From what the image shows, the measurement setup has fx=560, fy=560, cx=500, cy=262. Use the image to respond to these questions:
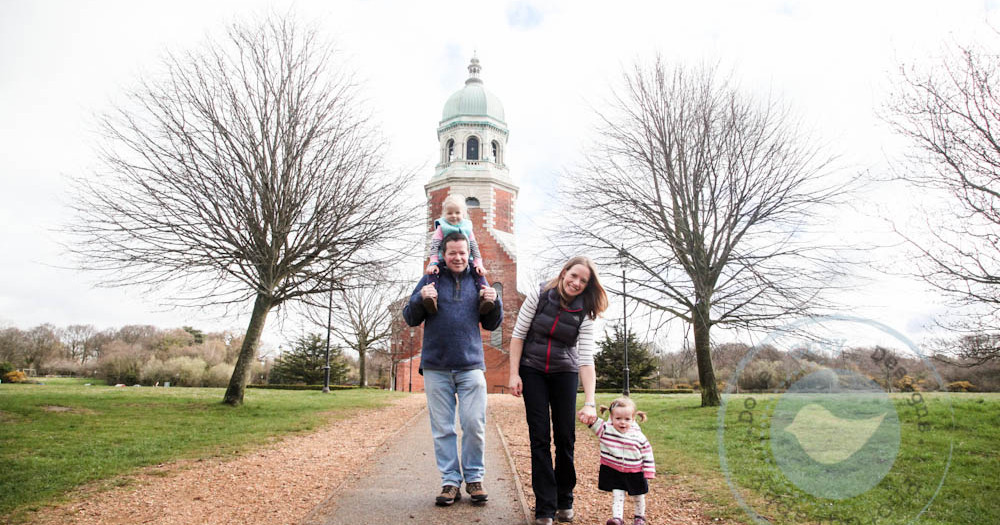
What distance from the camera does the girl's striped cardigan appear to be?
397 centimetres

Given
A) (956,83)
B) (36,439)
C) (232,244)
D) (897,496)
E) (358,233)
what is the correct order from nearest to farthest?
(897,496), (36,439), (956,83), (232,244), (358,233)

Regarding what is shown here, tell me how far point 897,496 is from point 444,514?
155 inches

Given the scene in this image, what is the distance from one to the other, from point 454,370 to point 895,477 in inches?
166

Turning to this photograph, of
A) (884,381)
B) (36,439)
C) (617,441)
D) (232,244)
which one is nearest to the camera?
(884,381)

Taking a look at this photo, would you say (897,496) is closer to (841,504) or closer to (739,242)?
(841,504)

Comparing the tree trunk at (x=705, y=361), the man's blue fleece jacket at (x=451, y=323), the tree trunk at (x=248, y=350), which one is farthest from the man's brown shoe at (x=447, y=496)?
the tree trunk at (x=705, y=361)

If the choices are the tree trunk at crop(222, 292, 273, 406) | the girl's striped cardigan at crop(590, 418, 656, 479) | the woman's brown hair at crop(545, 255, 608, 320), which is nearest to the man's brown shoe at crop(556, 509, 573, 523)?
the girl's striped cardigan at crop(590, 418, 656, 479)

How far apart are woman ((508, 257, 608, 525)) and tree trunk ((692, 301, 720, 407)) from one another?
34.3ft

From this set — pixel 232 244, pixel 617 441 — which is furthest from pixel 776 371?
pixel 232 244

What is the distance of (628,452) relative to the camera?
400cm

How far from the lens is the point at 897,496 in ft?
16.1

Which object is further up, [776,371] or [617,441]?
[776,371]

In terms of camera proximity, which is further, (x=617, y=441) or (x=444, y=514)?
(x=444, y=514)

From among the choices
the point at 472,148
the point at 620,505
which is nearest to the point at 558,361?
the point at 620,505
